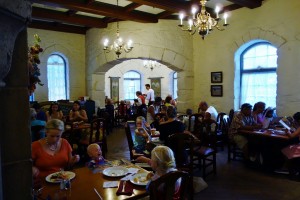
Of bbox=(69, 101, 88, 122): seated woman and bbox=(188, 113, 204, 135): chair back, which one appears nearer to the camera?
bbox=(188, 113, 204, 135): chair back

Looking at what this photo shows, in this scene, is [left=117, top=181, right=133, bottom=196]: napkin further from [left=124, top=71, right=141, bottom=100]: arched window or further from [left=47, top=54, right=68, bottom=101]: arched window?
[left=124, top=71, right=141, bottom=100]: arched window

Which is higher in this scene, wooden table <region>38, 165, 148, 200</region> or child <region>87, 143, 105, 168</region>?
child <region>87, 143, 105, 168</region>

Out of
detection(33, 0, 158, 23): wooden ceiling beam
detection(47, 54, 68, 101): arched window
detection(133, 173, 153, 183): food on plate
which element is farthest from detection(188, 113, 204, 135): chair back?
detection(47, 54, 68, 101): arched window

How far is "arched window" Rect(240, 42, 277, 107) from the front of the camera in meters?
5.91

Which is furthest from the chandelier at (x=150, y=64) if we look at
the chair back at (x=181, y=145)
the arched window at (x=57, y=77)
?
the chair back at (x=181, y=145)

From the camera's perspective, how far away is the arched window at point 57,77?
8320mm

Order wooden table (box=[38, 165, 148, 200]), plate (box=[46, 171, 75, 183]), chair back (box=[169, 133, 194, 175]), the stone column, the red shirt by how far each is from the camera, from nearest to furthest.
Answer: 1. the stone column
2. wooden table (box=[38, 165, 148, 200])
3. plate (box=[46, 171, 75, 183])
4. the red shirt
5. chair back (box=[169, 133, 194, 175])

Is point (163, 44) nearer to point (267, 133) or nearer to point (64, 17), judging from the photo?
point (64, 17)

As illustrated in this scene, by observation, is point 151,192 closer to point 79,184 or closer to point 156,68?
point 79,184

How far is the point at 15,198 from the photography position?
929 millimetres

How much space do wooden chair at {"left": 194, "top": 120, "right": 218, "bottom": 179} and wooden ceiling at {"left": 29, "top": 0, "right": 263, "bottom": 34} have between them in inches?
108

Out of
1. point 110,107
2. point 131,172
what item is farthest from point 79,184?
point 110,107

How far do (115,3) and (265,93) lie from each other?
4.23 m

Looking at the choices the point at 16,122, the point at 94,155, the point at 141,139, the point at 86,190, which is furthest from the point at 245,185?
the point at 16,122
